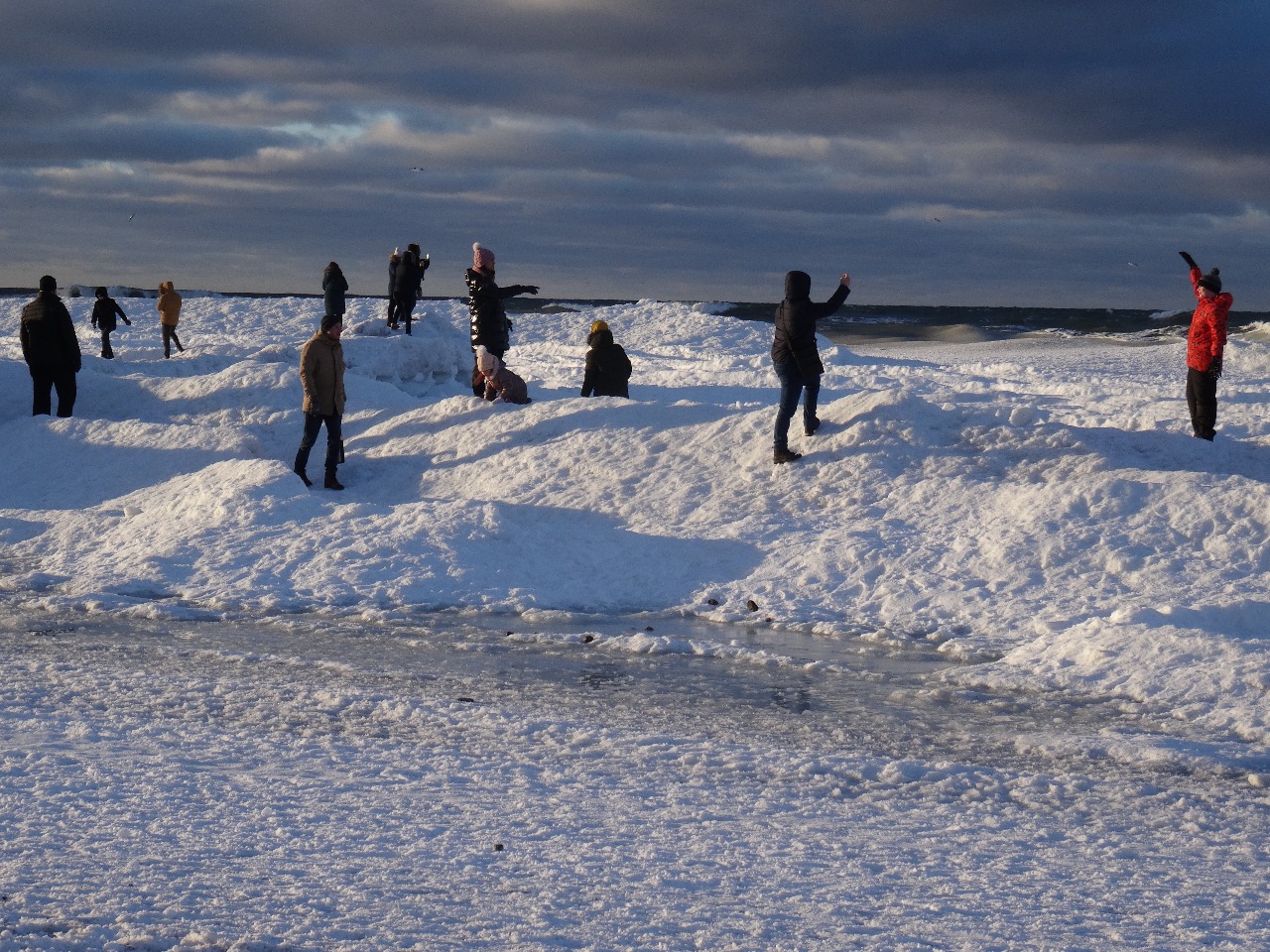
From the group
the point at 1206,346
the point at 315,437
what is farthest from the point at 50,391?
the point at 1206,346

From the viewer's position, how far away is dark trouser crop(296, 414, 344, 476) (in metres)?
12.4

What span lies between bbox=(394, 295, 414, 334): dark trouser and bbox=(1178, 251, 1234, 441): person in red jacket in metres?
15.4

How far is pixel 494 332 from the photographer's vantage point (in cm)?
1394

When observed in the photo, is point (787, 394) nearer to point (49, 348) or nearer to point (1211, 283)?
point (1211, 283)

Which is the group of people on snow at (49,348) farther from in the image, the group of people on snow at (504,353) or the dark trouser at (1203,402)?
the dark trouser at (1203,402)

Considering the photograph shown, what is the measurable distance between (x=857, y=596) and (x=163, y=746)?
5076 mm

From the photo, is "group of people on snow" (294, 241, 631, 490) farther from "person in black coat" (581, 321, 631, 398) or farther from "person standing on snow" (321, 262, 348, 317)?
"person standing on snow" (321, 262, 348, 317)

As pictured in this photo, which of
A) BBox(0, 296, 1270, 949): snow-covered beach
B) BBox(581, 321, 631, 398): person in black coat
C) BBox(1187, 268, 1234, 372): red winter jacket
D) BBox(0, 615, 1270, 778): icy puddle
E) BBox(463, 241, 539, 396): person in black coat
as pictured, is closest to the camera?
BBox(0, 296, 1270, 949): snow-covered beach

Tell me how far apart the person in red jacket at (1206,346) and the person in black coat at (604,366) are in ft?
18.9

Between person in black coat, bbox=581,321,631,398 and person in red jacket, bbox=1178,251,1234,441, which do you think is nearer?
person in red jacket, bbox=1178,251,1234,441

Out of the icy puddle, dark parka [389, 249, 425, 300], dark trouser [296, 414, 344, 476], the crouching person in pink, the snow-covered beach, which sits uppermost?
dark parka [389, 249, 425, 300]

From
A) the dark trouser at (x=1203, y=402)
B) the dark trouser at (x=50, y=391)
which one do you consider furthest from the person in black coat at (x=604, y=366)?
the dark trouser at (x=50, y=391)

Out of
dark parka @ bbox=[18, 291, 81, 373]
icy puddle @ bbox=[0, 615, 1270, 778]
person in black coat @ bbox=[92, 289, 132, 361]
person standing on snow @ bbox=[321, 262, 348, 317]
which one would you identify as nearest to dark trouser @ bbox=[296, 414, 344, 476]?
icy puddle @ bbox=[0, 615, 1270, 778]

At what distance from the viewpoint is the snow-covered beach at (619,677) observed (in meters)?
4.11
